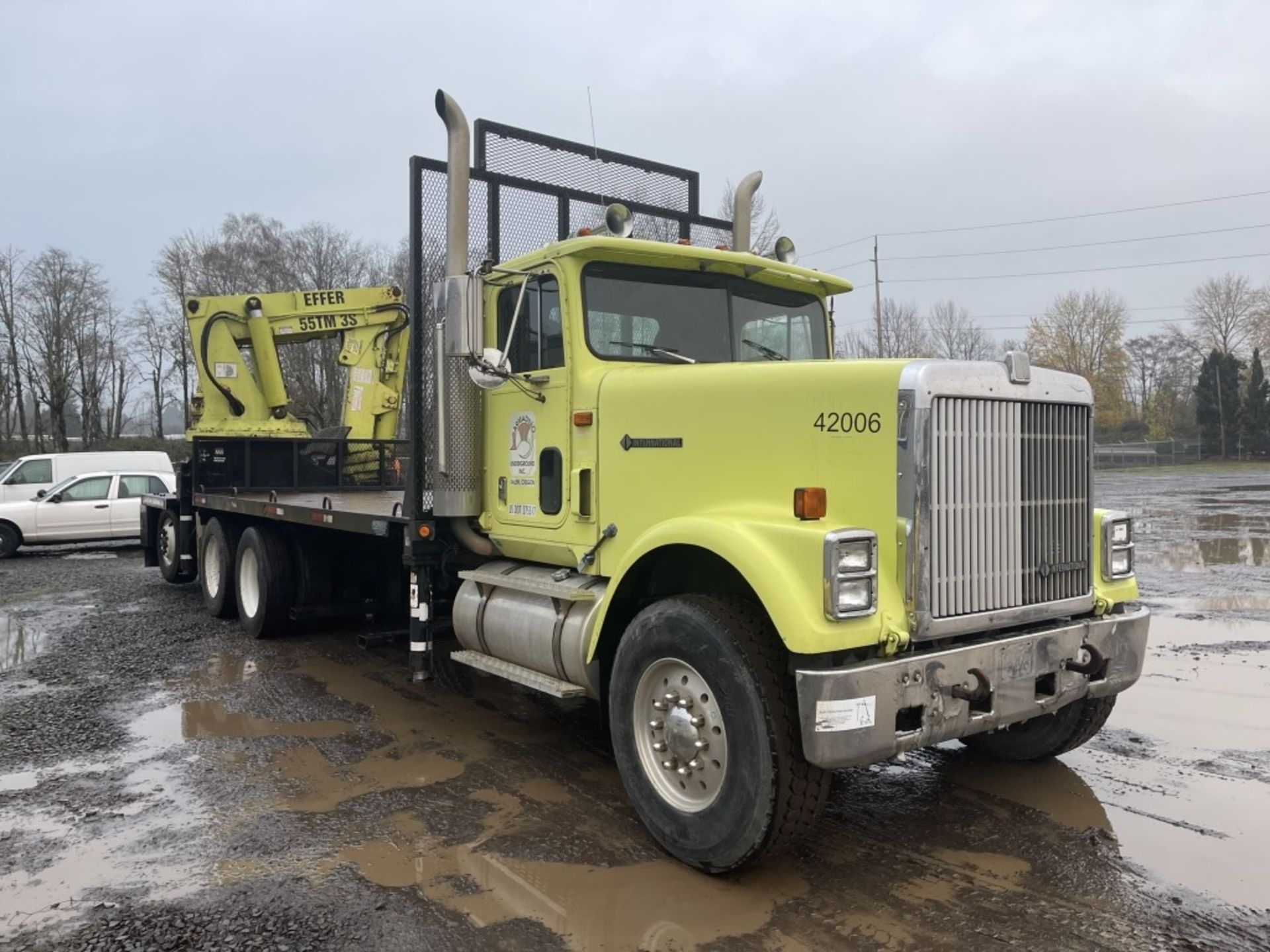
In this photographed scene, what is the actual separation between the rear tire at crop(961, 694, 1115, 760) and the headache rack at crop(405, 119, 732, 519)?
3.18 m

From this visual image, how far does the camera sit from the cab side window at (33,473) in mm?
17828

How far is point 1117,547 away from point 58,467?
63.0ft

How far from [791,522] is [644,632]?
31.8 inches

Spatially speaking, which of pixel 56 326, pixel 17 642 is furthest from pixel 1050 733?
pixel 56 326

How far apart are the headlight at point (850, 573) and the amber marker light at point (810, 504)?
0.31 meters

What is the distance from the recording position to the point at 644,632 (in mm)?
4164

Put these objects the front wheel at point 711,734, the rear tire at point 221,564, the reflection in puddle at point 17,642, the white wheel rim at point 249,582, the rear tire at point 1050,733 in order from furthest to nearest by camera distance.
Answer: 1. the rear tire at point 221,564
2. the white wheel rim at point 249,582
3. the reflection in puddle at point 17,642
4. the rear tire at point 1050,733
5. the front wheel at point 711,734

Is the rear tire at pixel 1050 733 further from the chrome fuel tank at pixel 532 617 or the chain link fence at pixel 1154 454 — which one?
the chain link fence at pixel 1154 454

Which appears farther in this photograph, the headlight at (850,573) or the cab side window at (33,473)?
the cab side window at (33,473)

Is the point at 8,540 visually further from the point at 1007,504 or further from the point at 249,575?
the point at 1007,504

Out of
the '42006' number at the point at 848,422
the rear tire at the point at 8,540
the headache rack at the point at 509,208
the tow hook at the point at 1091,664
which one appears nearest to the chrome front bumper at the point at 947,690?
the tow hook at the point at 1091,664

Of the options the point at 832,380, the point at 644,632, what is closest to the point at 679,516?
the point at 644,632

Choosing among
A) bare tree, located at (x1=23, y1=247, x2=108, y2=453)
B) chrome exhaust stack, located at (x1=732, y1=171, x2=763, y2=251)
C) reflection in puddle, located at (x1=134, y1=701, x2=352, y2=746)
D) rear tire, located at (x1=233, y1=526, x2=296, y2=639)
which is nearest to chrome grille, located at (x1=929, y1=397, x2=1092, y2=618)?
chrome exhaust stack, located at (x1=732, y1=171, x2=763, y2=251)

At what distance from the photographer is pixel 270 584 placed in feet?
28.7
